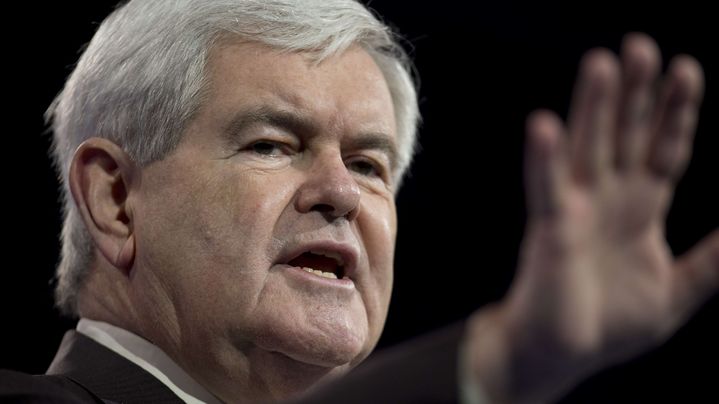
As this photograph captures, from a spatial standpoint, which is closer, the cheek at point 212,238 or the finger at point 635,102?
the finger at point 635,102

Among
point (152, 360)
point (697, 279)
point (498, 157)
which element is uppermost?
point (697, 279)

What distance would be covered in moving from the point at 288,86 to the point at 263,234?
324 mm

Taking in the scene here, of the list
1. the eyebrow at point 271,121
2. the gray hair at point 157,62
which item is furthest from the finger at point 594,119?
the gray hair at point 157,62

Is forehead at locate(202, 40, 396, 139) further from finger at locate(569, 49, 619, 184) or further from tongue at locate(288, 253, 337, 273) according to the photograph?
finger at locate(569, 49, 619, 184)

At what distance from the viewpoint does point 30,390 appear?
5.23 feet

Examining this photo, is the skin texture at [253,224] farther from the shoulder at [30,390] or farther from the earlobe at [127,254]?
the shoulder at [30,390]

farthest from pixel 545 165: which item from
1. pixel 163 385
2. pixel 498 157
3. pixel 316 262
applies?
pixel 498 157

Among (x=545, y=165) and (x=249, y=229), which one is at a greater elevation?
(x=545, y=165)

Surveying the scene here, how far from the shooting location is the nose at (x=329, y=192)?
202 centimetres

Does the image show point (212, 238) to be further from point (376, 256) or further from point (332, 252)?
point (376, 256)

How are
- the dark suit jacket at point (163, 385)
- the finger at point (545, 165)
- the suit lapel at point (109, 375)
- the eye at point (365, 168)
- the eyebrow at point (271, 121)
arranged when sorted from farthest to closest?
the eye at point (365, 168) < the eyebrow at point (271, 121) < the suit lapel at point (109, 375) < the dark suit jacket at point (163, 385) < the finger at point (545, 165)

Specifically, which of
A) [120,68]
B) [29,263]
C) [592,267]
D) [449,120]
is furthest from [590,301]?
[449,120]

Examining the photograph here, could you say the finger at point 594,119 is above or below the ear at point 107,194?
above

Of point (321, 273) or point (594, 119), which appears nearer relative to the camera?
point (594, 119)
